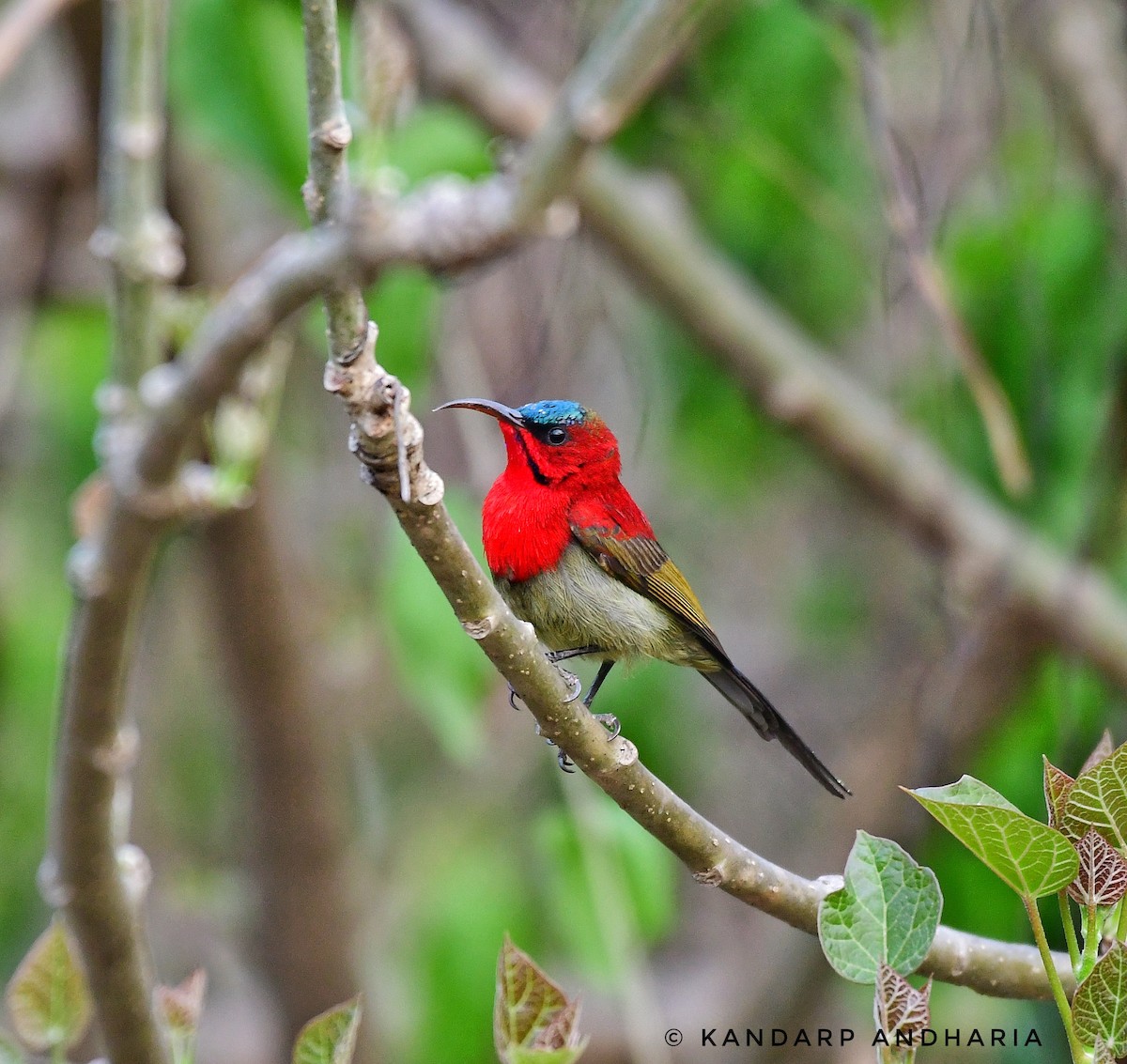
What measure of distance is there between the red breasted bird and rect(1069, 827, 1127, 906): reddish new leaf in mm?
580

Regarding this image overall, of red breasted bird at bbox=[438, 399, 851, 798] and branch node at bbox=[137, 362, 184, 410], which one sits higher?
branch node at bbox=[137, 362, 184, 410]

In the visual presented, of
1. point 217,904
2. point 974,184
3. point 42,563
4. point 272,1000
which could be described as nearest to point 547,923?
point 272,1000

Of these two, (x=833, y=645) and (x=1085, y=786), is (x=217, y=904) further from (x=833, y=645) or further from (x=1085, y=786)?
(x=1085, y=786)

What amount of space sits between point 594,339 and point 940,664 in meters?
1.78

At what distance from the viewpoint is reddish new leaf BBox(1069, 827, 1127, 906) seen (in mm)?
1097

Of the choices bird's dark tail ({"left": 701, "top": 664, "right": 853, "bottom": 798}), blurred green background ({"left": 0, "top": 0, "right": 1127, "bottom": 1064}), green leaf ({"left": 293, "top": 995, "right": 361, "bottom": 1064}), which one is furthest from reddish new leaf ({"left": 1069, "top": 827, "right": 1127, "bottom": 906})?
blurred green background ({"left": 0, "top": 0, "right": 1127, "bottom": 1064})

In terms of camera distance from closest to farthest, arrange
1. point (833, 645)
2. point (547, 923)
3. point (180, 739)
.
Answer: point (547, 923)
point (833, 645)
point (180, 739)

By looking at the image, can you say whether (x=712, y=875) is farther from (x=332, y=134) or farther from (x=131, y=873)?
(x=131, y=873)

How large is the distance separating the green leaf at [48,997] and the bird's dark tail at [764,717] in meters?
0.89

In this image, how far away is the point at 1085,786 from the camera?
108 centimetres

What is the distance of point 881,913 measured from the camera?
3.76 feet

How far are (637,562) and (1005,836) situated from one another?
0.98 m

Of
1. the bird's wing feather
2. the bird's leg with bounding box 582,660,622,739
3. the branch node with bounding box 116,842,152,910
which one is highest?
the bird's wing feather

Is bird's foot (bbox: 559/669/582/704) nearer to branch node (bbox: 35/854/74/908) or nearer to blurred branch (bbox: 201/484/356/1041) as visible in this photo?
branch node (bbox: 35/854/74/908)
